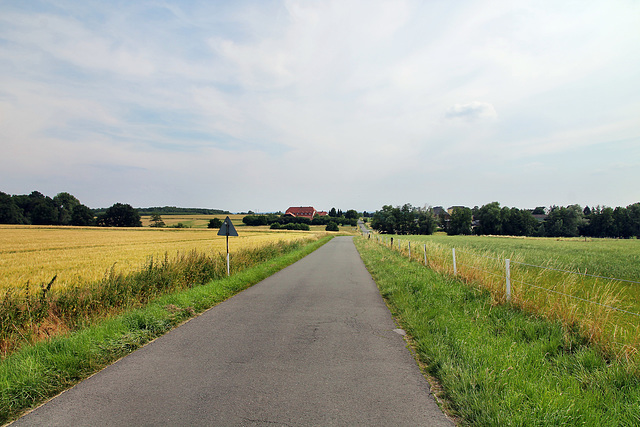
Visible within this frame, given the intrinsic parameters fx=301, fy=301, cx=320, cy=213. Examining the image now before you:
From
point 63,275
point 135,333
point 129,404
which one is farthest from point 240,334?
point 63,275

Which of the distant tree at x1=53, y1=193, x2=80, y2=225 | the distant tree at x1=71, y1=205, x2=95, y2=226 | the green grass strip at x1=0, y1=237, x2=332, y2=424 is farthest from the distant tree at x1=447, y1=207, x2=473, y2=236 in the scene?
the distant tree at x1=53, y1=193, x2=80, y2=225

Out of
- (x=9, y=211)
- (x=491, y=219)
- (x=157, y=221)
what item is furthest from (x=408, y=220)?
(x=9, y=211)

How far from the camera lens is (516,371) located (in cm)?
364

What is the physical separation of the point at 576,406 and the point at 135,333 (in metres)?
6.14

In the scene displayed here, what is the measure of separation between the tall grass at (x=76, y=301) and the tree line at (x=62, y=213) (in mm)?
81546

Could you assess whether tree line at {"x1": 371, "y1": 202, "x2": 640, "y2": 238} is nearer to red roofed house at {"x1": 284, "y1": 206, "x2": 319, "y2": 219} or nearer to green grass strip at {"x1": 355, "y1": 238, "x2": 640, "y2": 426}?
red roofed house at {"x1": 284, "y1": 206, "x2": 319, "y2": 219}

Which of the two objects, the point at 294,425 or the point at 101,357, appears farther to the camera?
the point at 101,357

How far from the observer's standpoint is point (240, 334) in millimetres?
5449

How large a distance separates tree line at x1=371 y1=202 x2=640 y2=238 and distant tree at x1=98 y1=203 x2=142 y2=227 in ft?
242

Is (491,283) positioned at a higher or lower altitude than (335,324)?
higher

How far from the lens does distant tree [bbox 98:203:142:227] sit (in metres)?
77.8

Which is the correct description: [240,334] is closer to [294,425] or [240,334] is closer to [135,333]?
[135,333]

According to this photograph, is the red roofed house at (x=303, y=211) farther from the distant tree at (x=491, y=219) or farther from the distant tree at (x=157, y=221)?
the distant tree at (x=491, y=219)

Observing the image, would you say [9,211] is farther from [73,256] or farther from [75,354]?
[75,354]
